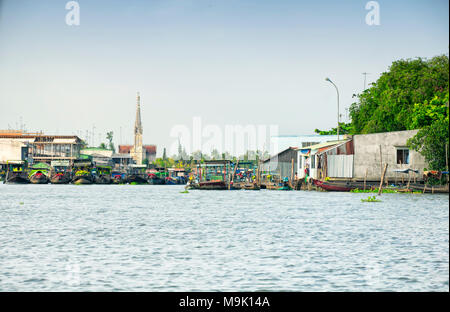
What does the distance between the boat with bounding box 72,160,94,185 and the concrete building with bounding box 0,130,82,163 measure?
28.6 feet

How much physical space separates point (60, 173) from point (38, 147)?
1096 inches

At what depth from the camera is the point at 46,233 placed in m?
25.6

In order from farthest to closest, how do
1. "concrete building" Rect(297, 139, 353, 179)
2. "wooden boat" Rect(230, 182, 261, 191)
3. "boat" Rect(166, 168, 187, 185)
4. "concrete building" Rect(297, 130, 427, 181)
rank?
"boat" Rect(166, 168, 187, 185) < "wooden boat" Rect(230, 182, 261, 191) < "concrete building" Rect(297, 139, 353, 179) < "concrete building" Rect(297, 130, 427, 181)

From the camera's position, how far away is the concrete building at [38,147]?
417 ft

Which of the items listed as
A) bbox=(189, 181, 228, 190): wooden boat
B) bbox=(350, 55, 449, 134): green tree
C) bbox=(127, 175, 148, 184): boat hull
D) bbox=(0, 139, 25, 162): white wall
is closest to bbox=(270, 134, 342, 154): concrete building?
bbox=(189, 181, 228, 190): wooden boat

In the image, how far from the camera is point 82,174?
4515 inches

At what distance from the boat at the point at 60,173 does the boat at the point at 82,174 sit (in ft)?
5.06

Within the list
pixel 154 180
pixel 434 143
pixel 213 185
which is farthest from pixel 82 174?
pixel 434 143

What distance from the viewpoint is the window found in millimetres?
55544

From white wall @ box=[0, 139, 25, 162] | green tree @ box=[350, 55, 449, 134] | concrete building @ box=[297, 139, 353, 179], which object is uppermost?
green tree @ box=[350, 55, 449, 134]

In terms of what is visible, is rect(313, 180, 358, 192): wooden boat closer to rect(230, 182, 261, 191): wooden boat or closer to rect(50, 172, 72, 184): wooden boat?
rect(230, 182, 261, 191): wooden boat

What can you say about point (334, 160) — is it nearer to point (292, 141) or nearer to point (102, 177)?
point (292, 141)
